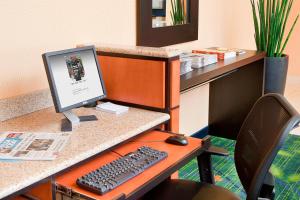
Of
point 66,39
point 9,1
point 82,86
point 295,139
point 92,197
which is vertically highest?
point 9,1

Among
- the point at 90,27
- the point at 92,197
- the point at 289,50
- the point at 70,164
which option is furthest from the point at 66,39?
the point at 289,50

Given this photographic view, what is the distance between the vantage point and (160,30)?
2.60m

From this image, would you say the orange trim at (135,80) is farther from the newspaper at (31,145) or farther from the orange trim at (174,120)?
the newspaper at (31,145)

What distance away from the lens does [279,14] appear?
329cm

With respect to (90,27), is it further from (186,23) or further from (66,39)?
(186,23)

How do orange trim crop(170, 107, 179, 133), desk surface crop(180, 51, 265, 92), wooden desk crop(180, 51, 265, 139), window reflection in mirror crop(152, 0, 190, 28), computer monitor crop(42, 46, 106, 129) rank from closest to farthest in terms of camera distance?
1. computer monitor crop(42, 46, 106, 129)
2. orange trim crop(170, 107, 179, 133)
3. desk surface crop(180, 51, 265, 92)
4. window reflection in mirror crop(152, 0, 190, 28)
5. wooden desk crop(180, 51, 265, 139)

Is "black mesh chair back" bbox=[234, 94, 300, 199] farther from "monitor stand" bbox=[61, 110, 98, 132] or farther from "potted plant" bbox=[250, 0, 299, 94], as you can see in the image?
"potted plant" bbox=[250, 0, 299, 94]

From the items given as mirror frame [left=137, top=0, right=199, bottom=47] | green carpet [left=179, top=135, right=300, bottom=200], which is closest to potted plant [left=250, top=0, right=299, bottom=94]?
green carpet [left=179, top=135, right=300, bottom=200]

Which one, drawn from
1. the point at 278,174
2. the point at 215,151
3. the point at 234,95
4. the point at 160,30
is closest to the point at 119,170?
the point at 215,151

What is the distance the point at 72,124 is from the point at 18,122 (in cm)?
24

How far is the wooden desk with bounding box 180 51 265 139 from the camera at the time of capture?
3246 mm

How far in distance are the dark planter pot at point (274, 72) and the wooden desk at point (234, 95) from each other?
10cm

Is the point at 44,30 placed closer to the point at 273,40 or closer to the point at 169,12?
the point at 169,12

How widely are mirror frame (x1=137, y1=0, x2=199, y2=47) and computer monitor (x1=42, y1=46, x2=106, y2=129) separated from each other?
765 millimetres
